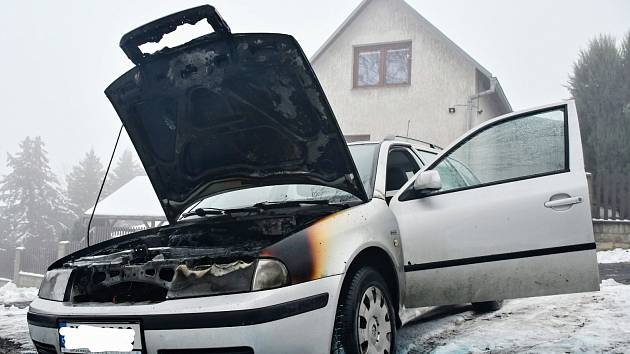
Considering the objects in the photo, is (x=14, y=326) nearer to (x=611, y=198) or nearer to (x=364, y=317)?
(x=364, y=317)

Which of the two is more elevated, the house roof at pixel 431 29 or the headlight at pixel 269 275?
the house roof at pixel 431 29

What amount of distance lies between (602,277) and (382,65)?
9.72 m

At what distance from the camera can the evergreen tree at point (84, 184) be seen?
170ft

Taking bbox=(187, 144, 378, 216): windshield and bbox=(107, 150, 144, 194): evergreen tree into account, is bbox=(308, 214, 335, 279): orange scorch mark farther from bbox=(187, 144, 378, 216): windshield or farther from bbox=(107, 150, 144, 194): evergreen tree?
bbox=(107, 150, 144, 194): evergreen tree

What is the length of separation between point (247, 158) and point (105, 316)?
148cm

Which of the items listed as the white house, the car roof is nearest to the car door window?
the car roof

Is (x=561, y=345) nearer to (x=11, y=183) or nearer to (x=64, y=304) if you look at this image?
(x=64, y=304)

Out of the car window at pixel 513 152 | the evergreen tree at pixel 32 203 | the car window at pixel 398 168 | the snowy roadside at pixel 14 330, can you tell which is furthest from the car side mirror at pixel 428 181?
the evergreen tree at pixel 32 203

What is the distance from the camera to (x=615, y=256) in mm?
10336

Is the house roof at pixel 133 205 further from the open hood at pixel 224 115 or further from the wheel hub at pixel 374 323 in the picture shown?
the wheel hub at pixel 374 323

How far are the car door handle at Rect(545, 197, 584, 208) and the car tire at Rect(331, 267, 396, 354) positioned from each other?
1189 mm

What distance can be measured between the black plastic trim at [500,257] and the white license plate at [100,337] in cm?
174

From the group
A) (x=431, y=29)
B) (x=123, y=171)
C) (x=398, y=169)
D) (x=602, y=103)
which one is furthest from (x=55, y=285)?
(x=123, y=171)

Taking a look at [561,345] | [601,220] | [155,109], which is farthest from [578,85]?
[155,109]
